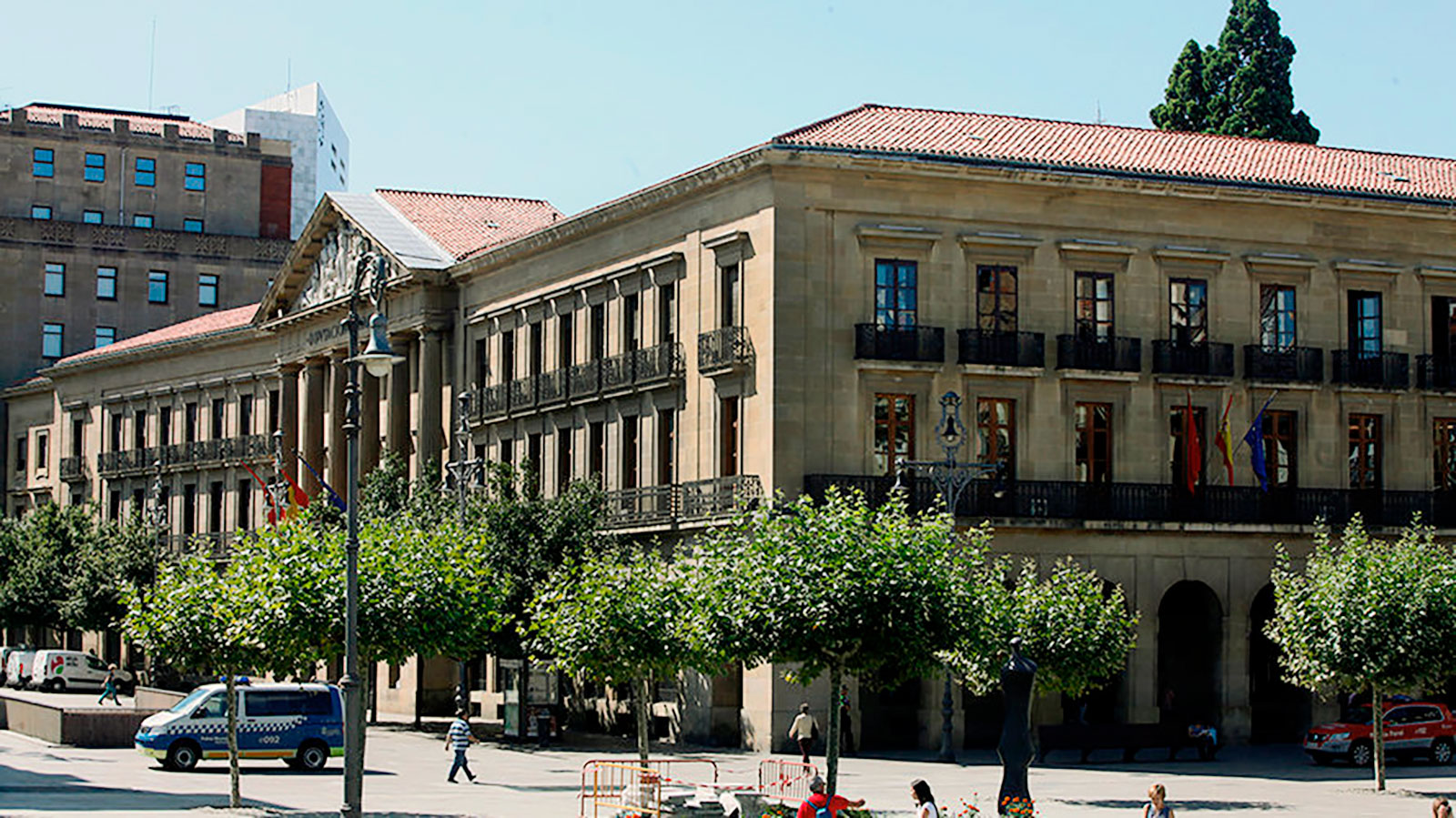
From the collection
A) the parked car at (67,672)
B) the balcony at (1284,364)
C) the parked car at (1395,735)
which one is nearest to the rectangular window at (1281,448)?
the balcony at (1284,364)

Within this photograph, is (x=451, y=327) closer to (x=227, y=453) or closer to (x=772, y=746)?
(x=227, y=453)

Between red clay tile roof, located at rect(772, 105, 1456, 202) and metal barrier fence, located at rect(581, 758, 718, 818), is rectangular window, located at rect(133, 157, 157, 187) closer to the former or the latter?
red clay tile roof, located at rect(772, 105, 1456, 202)

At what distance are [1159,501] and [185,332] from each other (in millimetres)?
51338

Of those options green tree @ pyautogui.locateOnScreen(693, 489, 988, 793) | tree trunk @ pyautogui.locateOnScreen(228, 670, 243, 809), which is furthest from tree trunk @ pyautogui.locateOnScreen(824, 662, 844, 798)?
tree trunk @ pyautogui.locateOnScreen(228, 670, 243, 809)

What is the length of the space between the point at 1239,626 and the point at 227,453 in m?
45.5

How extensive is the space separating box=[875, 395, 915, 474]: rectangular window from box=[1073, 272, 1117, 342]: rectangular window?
198 inches

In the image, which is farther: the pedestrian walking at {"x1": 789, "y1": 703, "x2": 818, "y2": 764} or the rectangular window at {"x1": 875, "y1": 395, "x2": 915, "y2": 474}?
the rectangular window at {"x1": 875, "y1": 395, "x2": 915, "y2": 474}

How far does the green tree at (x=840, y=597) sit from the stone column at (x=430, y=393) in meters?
37.3

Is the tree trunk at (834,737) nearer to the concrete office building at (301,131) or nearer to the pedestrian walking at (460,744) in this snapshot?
the pedestrian walking at (460,744)

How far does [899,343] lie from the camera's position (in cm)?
5197

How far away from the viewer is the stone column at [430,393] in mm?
70250

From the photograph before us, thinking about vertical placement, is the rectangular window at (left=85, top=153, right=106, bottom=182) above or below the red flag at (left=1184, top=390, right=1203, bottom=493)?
above

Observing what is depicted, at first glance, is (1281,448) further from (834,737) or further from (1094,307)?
(834,737)

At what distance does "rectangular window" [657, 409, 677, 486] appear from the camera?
56531 mm
